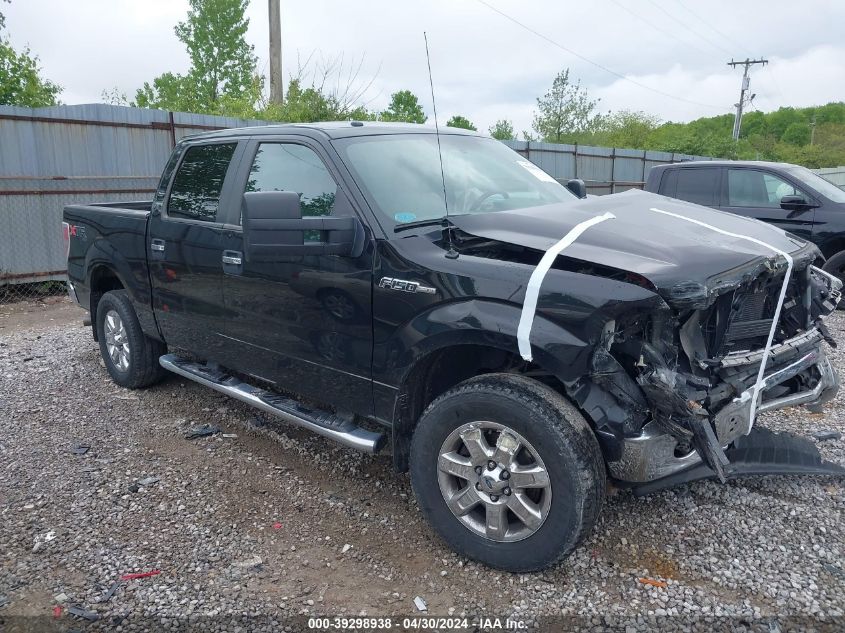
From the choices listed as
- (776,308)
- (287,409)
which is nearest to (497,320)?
(776,308)

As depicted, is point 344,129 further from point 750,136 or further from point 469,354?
point 750,136

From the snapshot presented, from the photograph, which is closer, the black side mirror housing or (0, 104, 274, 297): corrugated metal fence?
the black side mirror housing

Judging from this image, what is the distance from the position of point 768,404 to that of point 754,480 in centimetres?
82

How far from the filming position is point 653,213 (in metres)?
3.45

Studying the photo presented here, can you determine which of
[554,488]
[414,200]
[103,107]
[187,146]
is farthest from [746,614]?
[103,107]

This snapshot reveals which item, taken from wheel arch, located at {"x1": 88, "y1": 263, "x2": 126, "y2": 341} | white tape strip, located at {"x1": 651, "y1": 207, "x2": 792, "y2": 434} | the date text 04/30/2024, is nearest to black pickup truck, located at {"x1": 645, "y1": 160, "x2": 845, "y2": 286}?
white tape strip, located at {"x1": 651, "y1": 207, "x2": 792, "y2": 434}

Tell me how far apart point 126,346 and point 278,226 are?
116 inches

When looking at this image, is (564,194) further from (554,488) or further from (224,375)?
(224,375)

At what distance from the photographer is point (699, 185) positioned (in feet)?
29.4

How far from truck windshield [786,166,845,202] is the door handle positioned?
23.9 ft

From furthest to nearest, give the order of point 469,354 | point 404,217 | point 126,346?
point 126,346, point 404,217, point 469,354

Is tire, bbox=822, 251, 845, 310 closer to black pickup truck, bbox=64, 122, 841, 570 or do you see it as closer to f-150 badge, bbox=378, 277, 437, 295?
black pickup truck, bbox=64, 122, 841, 570

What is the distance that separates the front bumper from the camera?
2689 millimetres

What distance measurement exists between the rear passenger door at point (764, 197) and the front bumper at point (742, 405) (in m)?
5.35
